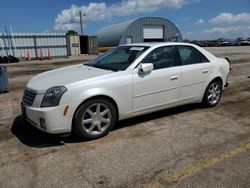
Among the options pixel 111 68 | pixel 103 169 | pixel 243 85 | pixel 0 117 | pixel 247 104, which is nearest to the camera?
pixel 103 169

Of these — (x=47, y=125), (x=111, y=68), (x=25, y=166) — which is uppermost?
(x=111, y=68)

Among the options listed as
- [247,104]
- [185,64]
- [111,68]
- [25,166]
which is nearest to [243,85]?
[247,104]

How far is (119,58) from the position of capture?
5.32 m

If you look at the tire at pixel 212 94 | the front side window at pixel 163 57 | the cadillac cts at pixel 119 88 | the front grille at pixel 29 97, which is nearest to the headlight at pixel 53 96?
the cadillac cts at pixel 119 88

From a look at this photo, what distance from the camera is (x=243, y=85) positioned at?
9.23 m

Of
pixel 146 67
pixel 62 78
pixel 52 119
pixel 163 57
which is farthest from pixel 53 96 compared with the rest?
pixel 163 57

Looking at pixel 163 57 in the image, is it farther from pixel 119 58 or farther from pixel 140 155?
pixel 140 155

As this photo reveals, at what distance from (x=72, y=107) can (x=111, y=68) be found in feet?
3.94

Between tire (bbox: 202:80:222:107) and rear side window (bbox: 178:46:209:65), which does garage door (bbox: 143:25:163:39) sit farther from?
rear side window (bbox: 178:46:209:65)

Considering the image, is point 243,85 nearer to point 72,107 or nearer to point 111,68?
point 111,68

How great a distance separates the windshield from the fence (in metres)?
22.3

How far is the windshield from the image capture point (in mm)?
4883

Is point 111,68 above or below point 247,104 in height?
above

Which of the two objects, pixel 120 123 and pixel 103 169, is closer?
pixel 103 169
